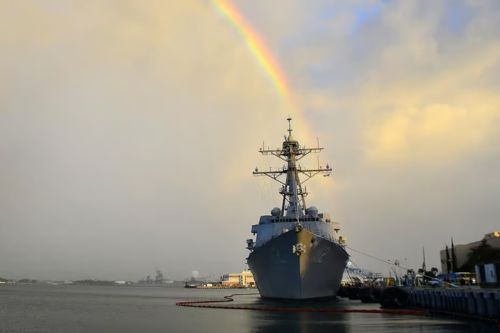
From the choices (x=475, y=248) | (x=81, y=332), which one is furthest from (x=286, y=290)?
(x=475, y=248)

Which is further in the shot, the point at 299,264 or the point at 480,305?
the point at 299,264

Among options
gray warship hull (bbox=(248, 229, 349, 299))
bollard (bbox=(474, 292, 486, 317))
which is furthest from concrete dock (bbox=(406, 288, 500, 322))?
gray warship hull (bbox=(248, 229, 349, 299))

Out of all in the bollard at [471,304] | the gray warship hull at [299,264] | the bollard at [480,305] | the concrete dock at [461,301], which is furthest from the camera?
the gray warship hull at [299,264]

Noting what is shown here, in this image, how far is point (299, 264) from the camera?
138ft

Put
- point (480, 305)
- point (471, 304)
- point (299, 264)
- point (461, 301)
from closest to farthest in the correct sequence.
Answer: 1. point (480, 305)
2. point (471, 304)
3. point (461, 301)
4. point (299, 264)

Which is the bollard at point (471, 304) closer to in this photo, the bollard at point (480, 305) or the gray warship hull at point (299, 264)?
the bollard at point (480, 305)

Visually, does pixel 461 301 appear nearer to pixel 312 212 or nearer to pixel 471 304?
pixel 471 304

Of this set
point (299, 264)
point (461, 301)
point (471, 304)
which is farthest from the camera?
point (299, 264)

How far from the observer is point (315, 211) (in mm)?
52656

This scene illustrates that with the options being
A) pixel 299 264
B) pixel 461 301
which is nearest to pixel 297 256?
pixel 299 264

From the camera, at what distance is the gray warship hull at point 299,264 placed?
4219 centimetres

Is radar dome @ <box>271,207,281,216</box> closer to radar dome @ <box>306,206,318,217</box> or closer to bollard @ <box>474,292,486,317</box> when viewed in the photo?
radar dome @ <box>306,206,318,217</box>

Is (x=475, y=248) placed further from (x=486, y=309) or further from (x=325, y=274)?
(x=486, y=309)

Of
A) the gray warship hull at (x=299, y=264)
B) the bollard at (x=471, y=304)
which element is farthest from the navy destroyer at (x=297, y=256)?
the bollard at (x=471, y=304)
